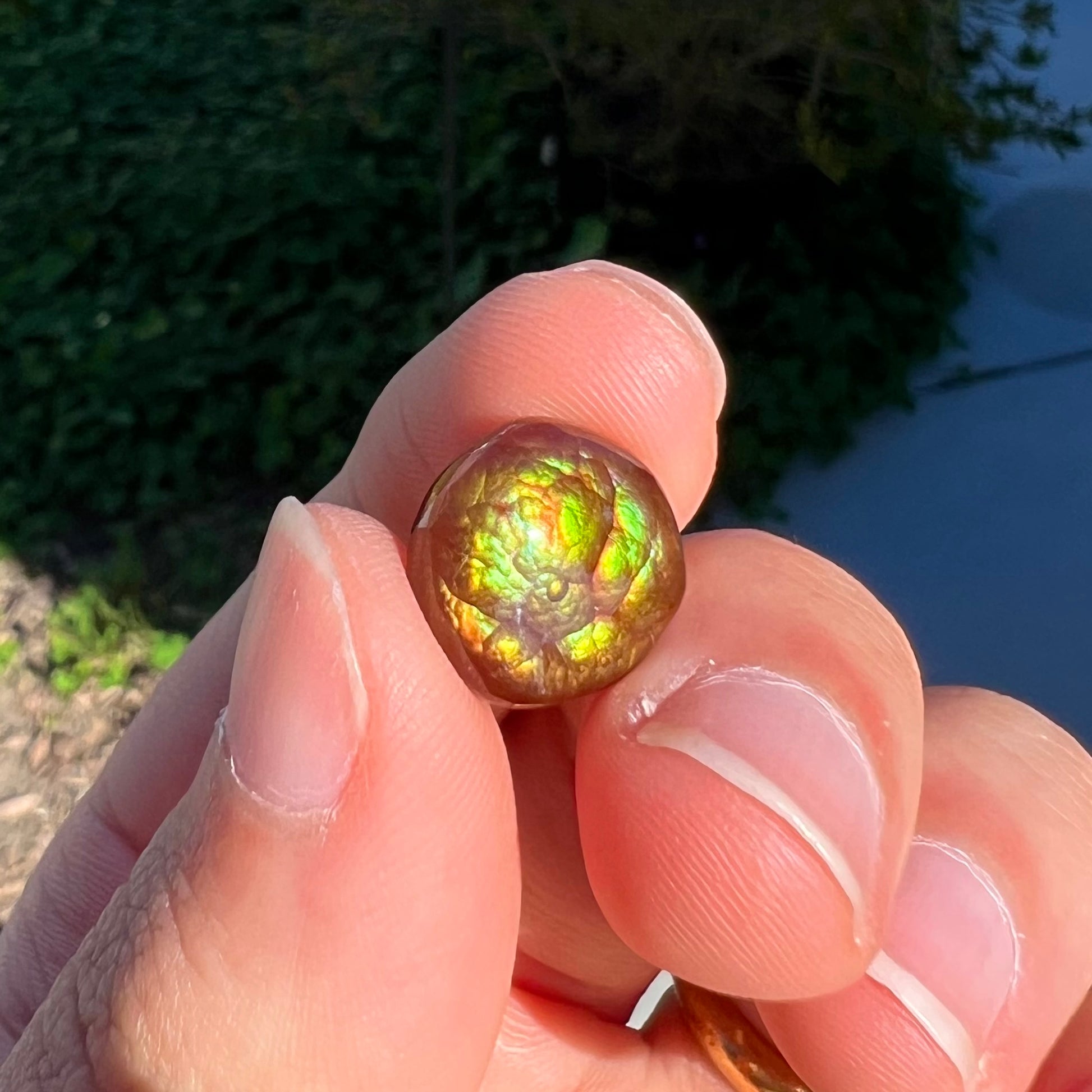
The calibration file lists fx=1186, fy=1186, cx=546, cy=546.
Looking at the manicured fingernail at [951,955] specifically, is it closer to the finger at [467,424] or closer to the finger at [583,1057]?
the finger at [583,1057]

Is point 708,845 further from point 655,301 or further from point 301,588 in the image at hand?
point 655,301

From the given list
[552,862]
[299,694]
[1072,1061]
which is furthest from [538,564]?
[1072,1061]

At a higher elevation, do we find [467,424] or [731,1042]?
[467,424]

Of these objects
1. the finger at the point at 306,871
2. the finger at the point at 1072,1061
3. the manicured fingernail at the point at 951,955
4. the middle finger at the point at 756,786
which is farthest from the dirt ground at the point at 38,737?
the finger at the point at 1072,1061

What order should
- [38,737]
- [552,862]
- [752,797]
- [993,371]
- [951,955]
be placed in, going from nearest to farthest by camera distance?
[752,797], [951,955], [552,862], [38,737], [993,371]

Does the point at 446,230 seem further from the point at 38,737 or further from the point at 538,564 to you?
the point at 538,564

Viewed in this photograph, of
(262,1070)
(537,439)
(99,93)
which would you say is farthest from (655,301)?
(99,93)
